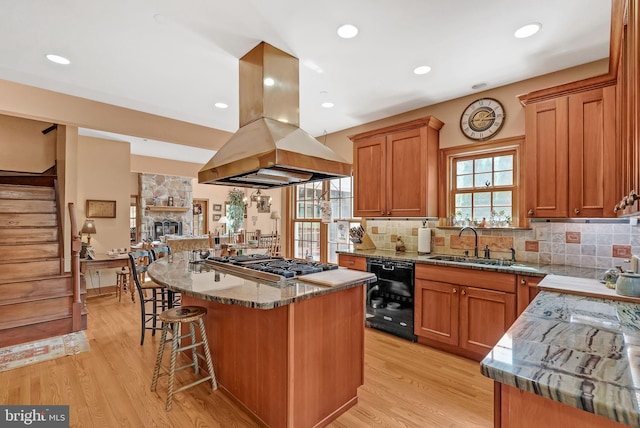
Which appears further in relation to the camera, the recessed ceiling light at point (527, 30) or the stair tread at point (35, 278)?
the stair tread at point (35, 278)

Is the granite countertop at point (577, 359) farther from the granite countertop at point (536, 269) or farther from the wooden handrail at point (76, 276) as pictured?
the wooden handrail at point (76, 276)

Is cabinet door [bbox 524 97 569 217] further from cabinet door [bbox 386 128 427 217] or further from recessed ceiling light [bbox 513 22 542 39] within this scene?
cabinet door [bbox 386 128 427 217]

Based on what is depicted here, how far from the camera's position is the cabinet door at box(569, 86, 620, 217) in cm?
232

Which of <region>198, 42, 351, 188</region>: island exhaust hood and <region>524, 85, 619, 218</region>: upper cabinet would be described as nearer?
<region>198, 42, 351, 188</region>: island exhaust hood

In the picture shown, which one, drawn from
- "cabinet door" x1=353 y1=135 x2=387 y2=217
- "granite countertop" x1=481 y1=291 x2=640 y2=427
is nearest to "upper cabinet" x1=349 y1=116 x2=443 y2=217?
"cabinet door" x1=353 y1=135 x2=387 y2=217

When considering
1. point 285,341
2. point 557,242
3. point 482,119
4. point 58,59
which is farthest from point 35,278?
point 557,242

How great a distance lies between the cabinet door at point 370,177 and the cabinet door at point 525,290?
166cm

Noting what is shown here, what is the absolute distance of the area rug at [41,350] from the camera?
2.83 meters

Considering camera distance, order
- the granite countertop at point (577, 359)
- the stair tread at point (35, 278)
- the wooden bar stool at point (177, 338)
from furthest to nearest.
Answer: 1. the stair tread at point (35, 278)
2. the wooden bar stool at point (177, 338)
3. the granite countertop at point (577, 359)

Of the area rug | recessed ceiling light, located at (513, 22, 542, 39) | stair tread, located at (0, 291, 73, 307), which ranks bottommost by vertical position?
the area rug

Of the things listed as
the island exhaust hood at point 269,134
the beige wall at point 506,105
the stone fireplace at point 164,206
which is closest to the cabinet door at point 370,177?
the beige wall at point 506,105

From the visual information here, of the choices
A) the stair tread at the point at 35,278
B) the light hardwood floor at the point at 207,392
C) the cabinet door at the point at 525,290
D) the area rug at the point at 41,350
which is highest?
the cabinet door at the point at 525,290

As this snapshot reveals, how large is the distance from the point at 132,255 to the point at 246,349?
1718mm

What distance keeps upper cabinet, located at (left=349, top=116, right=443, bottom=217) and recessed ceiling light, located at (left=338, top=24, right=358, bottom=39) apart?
146cm
